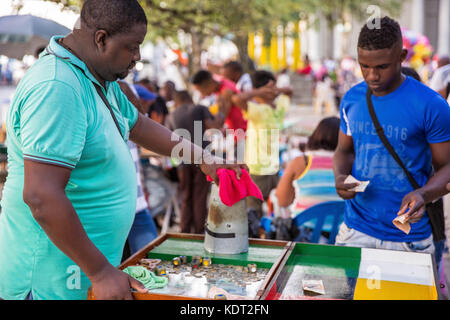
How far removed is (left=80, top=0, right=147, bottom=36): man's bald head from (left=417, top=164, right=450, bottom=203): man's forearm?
137cm

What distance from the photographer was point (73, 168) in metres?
1.42

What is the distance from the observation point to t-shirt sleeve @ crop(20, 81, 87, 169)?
1.35 meters

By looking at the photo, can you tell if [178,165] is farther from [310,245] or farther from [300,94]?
[300,94]

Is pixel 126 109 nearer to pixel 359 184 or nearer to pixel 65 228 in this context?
pixel 65 228

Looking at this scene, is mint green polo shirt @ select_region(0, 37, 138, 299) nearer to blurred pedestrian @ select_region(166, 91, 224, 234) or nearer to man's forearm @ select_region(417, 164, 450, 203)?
man's forearm @ select_region(417, 164, 450, 203)

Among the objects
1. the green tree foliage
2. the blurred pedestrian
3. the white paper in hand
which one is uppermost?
the green tree foliage

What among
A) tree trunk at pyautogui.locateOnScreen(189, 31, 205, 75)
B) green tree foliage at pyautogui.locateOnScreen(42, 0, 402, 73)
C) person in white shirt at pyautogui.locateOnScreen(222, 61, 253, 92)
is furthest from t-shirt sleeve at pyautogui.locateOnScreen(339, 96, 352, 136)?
tree trunk at pyautogui.locateOnScreen(189, 31, 205, 75)

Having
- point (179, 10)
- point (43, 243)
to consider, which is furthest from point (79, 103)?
point (179, 10)

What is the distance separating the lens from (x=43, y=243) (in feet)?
5.17

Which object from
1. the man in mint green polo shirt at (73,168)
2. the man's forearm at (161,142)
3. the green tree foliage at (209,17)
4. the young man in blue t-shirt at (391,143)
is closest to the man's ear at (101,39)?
the man in mint green polo shirt at (73,168)

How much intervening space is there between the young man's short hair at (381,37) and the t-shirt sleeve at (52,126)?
137 cm

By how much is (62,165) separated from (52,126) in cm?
11

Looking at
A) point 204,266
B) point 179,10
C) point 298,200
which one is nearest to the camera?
point 204,266

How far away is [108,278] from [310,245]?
916 millimetres
